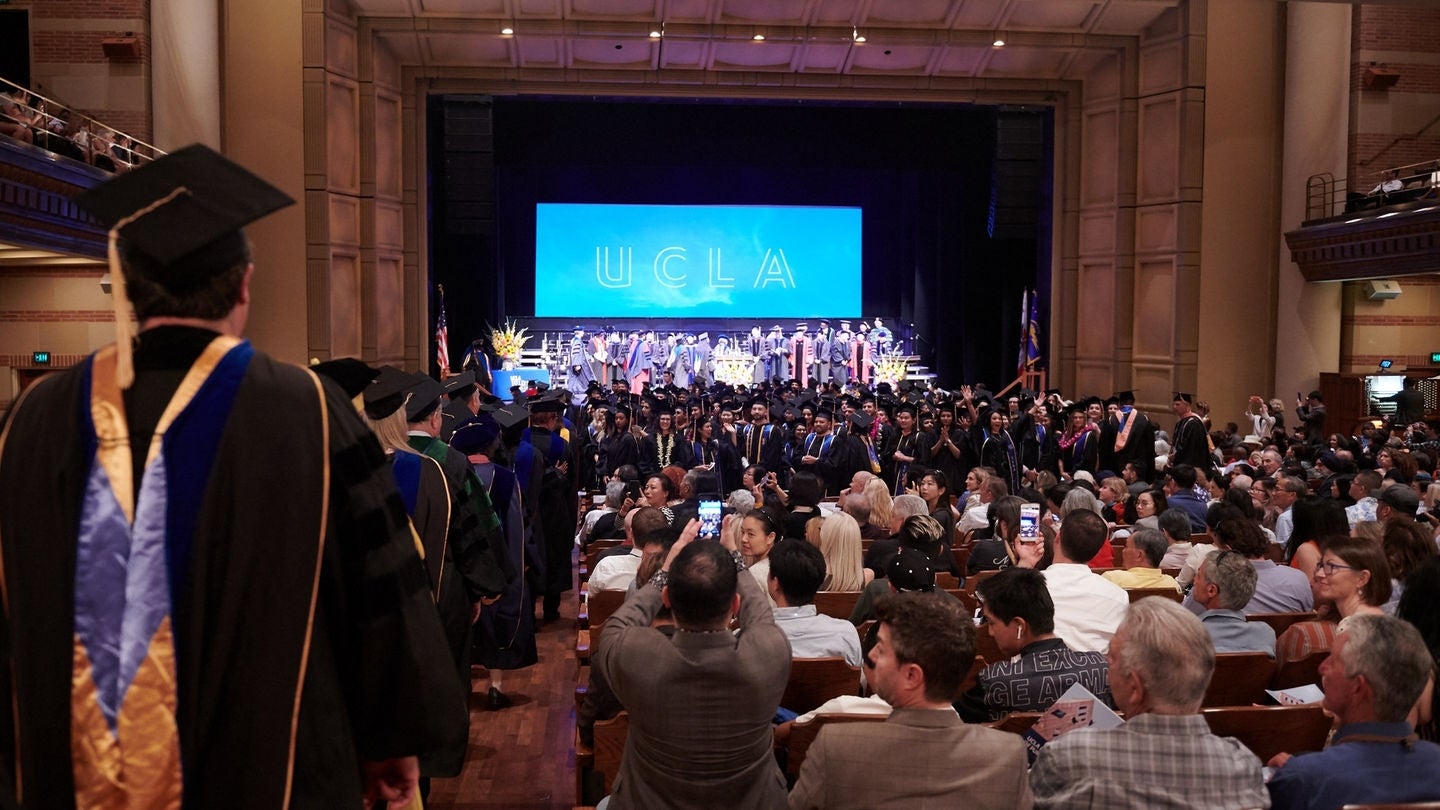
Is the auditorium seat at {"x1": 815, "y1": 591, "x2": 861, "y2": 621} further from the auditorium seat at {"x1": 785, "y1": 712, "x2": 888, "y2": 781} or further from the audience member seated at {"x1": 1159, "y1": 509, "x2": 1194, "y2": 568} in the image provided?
the audience member seated at {"x1": 1159, "y1": 509, "x2": 1194, "y2": 568}

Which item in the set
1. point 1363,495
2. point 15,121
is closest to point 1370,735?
point 1363,495

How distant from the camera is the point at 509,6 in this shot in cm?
1584

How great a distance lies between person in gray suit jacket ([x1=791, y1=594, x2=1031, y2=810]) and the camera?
7.98 feet

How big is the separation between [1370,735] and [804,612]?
179cm

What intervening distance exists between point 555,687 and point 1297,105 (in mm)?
13858

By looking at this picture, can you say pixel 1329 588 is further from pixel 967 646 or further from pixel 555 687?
pixel 555 687

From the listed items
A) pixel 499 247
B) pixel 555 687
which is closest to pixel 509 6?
pixel 499 247

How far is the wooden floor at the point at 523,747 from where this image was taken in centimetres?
518

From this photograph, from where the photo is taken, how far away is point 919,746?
246 centimetres

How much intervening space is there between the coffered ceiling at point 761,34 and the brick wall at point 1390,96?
8.50 feet

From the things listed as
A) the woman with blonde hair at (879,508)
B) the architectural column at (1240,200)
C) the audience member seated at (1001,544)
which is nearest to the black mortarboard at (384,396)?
the audience member seated at (1001,544)

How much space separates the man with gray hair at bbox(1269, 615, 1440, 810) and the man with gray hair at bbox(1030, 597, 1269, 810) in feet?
0.53

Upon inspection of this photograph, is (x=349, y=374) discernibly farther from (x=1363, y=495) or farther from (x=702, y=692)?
(x=1363, y=495)

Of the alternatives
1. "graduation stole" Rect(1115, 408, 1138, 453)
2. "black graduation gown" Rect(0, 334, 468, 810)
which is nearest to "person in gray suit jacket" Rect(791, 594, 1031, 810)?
"black graduation gown" Rect(0, 334, 468, 810)
